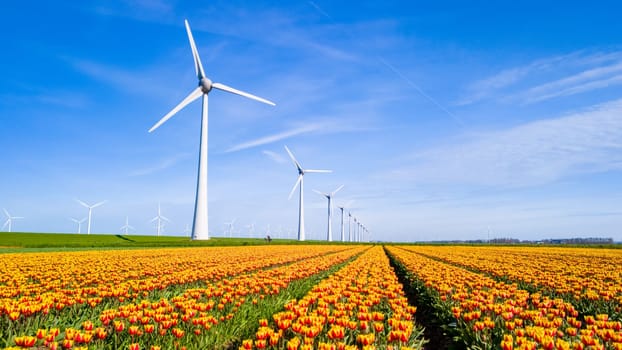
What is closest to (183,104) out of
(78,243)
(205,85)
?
(205,85)

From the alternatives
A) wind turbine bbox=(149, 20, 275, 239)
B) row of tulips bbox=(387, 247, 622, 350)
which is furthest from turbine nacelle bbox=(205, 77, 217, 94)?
row of tulips bbox=(387, 247, 622, 350)

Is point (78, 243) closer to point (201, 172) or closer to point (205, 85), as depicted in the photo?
point (201, 172)

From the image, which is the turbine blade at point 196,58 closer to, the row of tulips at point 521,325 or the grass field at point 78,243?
the grass field at point 78,243

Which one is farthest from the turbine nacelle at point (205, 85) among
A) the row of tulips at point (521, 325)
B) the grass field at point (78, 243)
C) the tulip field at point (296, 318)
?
the row of tulips at point (521, 325)

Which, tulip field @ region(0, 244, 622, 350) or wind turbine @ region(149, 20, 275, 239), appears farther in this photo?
wind turbine @ region(149, 20, 275, 239)

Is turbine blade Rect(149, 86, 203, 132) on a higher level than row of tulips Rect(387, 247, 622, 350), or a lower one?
higher

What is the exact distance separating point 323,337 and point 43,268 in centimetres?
1696

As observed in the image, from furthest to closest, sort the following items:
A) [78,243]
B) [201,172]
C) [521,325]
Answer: [201,172], [78,243], [521,325]

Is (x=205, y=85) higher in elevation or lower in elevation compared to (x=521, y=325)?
higher

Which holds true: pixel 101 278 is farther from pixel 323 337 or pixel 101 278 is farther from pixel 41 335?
pixel 323 337

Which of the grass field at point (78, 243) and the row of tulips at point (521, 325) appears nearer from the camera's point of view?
the row of tulips at point (521, 325)

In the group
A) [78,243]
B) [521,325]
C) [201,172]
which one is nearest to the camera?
[521,325]

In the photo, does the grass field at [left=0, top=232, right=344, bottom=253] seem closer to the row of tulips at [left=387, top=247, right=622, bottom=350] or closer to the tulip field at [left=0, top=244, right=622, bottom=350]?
the tulip field at [left=0, top=244, right=622, bottom=350]

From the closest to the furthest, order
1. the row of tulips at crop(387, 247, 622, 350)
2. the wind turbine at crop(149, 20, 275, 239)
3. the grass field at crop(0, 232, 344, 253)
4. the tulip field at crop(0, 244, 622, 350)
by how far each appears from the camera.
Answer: the row of tulips at crop(387, 247, 622, 350) < the tulip field at crop(0, 244, 622, 350) < the grass field at crop(0, 232, 344, 253) < the wind turbine at crop(149, 20, 275, 239)
